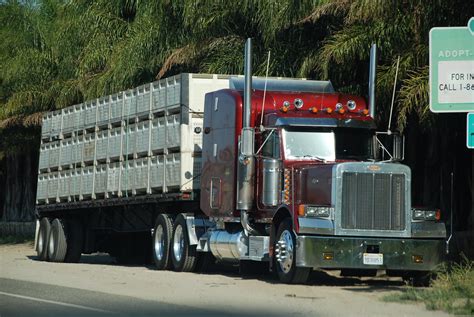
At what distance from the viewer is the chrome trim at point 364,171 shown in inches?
670

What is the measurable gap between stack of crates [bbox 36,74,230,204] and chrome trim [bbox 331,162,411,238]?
4820 millimetres

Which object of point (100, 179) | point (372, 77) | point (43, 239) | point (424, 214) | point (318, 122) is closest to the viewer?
point (424, 214)

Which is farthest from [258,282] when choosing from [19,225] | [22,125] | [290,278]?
[19,225]

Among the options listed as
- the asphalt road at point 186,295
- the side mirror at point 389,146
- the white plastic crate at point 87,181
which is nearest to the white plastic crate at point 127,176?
the white plastic crate at point 87,181

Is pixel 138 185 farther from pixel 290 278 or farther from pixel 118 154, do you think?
pixel 290 278

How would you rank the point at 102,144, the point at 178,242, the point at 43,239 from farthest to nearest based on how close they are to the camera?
the point at 43,239 → the point at 102,144 → the point at 178,242

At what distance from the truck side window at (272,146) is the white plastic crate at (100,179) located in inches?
273

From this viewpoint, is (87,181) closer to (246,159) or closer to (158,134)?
(158,134)

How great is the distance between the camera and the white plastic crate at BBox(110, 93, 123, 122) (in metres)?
23.9

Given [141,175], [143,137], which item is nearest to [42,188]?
[141,175]

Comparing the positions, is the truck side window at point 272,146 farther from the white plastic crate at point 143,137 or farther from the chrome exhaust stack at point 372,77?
the white plastic crate at point 143,137

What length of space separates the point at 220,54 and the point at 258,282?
9012mm

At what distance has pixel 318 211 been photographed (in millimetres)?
17031

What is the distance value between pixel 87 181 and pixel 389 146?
930cm
